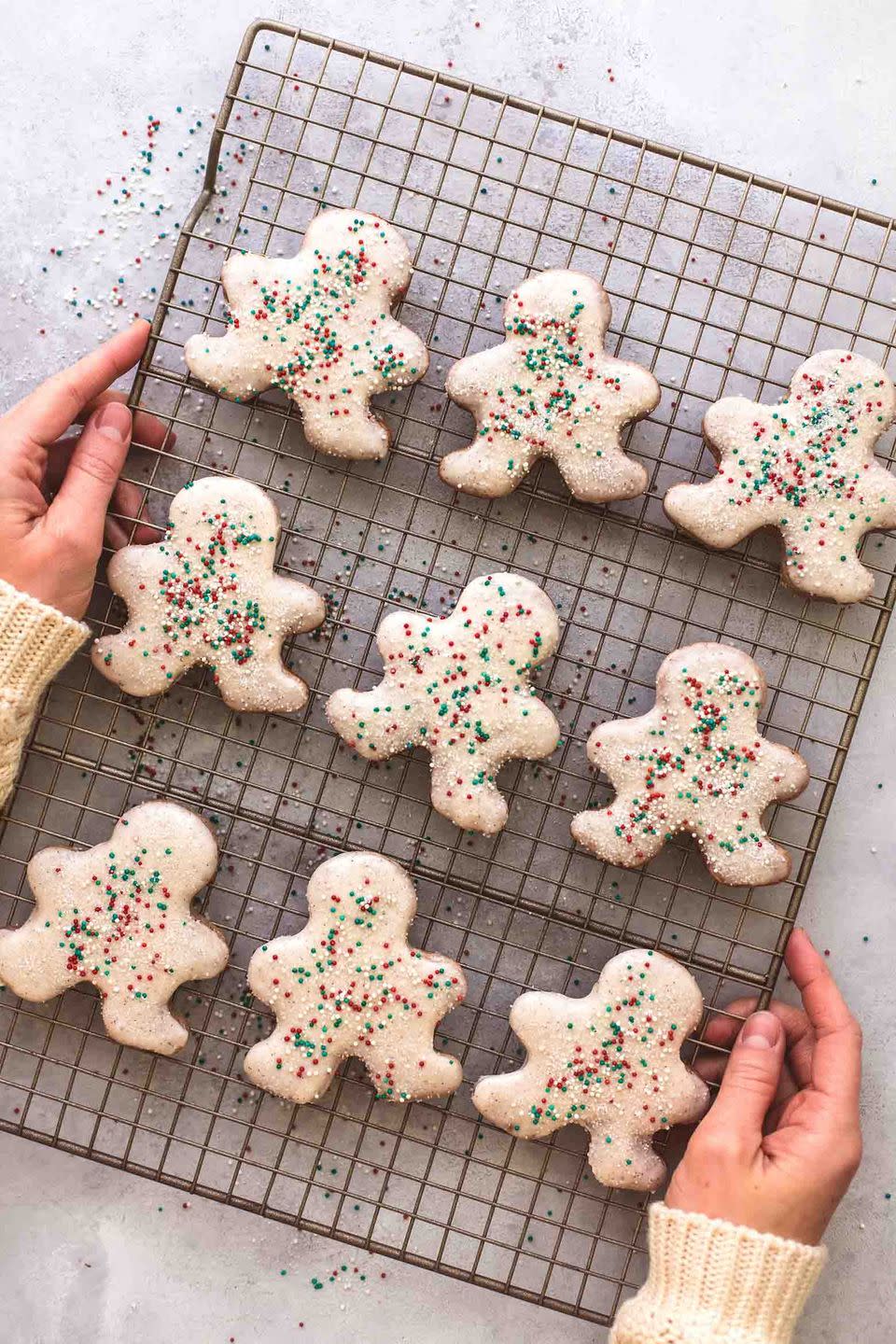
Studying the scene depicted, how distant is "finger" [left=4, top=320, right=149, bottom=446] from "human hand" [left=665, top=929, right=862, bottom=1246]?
6.58 ft

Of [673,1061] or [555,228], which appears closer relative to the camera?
[673,1061]

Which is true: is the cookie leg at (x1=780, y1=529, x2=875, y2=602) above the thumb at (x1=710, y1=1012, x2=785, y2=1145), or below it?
above

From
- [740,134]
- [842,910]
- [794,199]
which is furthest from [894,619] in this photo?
[740,134]

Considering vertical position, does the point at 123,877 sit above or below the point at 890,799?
below

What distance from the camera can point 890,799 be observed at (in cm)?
278

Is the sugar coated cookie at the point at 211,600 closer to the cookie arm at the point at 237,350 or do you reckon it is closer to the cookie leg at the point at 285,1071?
the cookie arm at the point at 237,350

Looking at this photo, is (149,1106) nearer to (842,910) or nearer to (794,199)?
(842,910)

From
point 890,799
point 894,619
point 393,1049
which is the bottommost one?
point 393,1049

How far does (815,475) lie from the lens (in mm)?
2537

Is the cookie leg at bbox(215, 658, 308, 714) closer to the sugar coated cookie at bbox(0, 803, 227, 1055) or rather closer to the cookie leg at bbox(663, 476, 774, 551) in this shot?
the sugar coated cookie at bbox(0, 803, 227, 1055)

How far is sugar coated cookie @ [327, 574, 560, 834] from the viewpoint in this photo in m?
2.54

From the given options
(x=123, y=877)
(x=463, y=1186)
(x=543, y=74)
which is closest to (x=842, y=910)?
(x=463, y=1186)

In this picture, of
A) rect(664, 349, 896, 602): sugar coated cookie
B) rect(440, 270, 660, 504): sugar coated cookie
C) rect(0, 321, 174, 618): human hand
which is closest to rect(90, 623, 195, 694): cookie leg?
rect(0, 321, 174, 618): human hand

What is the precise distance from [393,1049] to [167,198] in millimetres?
2085
